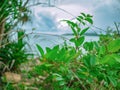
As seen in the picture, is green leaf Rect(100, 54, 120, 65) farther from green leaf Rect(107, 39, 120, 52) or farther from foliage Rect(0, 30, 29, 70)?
foliage Rect(0, 30, 29, 70)

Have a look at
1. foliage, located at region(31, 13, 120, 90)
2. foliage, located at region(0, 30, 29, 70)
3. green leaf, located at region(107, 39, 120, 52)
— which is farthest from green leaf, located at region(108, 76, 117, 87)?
foliage, located at region(0, 30, 29, 70)

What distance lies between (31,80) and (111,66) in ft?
11.3

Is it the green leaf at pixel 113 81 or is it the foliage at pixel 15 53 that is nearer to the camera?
the green leaf at pixel 113 81

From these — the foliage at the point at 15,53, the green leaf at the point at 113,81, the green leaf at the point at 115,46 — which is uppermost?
the green leaf at the point at 115,46

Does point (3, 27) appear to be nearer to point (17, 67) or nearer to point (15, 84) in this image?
point (15, 84)

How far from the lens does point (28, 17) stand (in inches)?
196

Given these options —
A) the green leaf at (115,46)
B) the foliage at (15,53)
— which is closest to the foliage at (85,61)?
the green leaf at (115,46)

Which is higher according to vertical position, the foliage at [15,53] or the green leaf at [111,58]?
the green leaf at [111,58]

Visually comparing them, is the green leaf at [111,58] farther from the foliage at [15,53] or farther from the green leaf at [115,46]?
the foliage at [15,53]

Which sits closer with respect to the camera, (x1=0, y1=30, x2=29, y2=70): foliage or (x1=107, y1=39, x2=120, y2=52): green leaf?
(x1=107, y1=39, x2=120, y2=52): green leaf

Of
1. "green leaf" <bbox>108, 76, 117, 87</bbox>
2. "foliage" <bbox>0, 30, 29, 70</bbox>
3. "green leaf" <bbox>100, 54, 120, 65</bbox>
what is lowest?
"foliage" <bbox>0, 30, 29, 70</bbox>

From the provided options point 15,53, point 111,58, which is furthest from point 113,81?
point 15,53

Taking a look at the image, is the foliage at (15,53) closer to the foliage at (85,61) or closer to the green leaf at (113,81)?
the foliage at (85,61)

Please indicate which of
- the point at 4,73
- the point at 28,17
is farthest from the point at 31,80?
the point at 28,17
